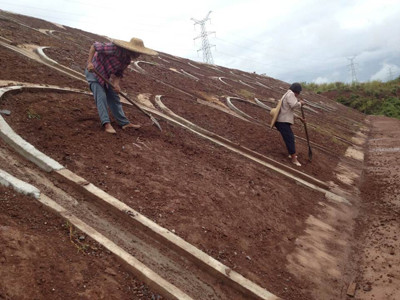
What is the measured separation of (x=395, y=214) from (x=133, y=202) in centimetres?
392

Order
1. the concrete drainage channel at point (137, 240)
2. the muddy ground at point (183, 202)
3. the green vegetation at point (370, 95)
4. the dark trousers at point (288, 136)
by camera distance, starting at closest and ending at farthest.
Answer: the muddy ground at point (183, 202)
the concrete drainage channel at point (137, 240)
the dark trousers at point (288, 136)
the green vegetation at point (370, 95)

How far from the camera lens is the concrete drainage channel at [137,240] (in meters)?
2.68

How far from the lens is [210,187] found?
170 inches

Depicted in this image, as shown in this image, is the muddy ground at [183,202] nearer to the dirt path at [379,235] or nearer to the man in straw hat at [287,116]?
the dirt path at [379,235]

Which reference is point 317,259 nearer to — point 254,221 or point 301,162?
point 254,221

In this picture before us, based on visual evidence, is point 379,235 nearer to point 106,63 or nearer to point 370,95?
point 106,63

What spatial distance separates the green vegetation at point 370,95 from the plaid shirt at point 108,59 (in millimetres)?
23584

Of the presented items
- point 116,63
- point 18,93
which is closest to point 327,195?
point 116,63

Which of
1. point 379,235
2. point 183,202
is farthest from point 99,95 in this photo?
point 379,235

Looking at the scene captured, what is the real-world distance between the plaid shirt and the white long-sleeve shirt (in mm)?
3149

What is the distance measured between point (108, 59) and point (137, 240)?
302 cm

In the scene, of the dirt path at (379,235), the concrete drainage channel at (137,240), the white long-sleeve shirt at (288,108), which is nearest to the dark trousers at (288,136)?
the white long-sleeve shirt at (288,108)

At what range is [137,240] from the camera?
9.86 feet

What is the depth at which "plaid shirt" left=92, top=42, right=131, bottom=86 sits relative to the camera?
15.7 ft
